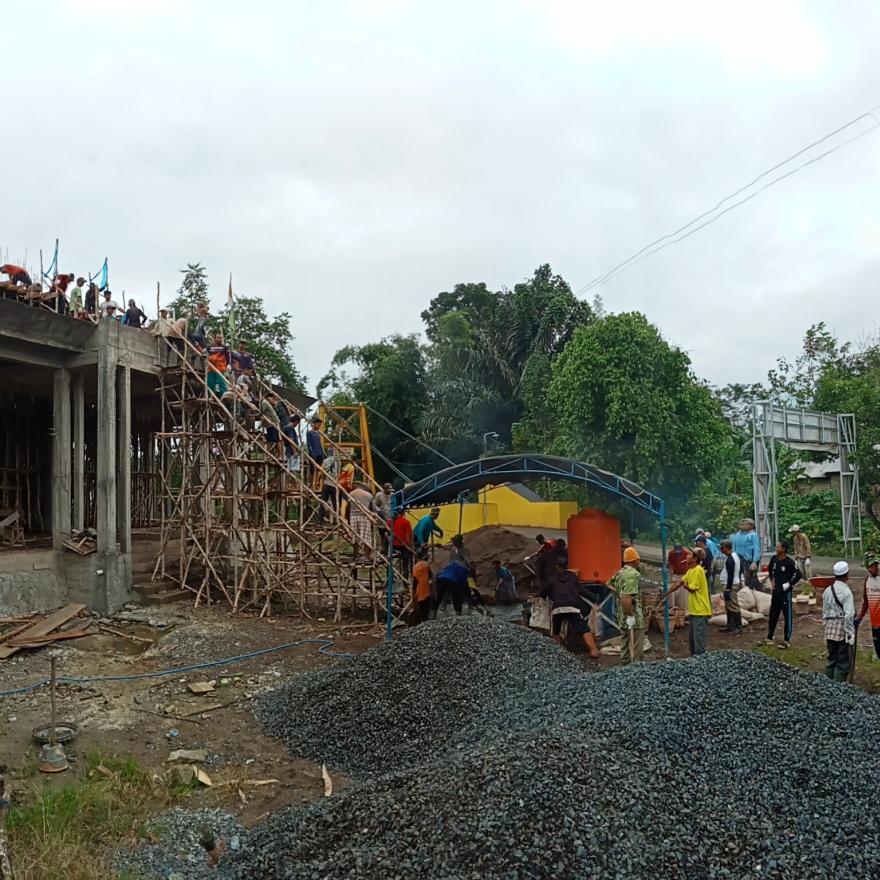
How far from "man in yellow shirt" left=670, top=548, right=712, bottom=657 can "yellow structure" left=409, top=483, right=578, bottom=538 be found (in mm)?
13297

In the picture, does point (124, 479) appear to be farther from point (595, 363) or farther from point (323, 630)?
point (595, 363)

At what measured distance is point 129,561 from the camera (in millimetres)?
14352

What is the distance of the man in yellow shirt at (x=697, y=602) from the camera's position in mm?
10148

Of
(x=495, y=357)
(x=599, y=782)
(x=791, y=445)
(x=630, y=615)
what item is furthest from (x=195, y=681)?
(x=495, y=357)

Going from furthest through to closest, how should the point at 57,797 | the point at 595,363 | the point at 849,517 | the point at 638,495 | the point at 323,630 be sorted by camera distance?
the point at 595,363
the point at 849,517
the point at 323,630
the point at 638,495
the point at 57,797

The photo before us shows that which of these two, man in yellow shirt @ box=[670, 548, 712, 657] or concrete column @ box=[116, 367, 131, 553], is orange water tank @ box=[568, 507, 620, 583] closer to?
man in yellow shirt @ box=[670, 548, 712, 657]

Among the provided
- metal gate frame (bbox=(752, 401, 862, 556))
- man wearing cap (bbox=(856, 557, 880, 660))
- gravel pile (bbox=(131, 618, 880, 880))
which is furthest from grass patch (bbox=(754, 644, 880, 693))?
metal gate frame (bbox=(752, 401, 862, 556))

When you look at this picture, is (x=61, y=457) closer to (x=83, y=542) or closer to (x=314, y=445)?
(x=83, y=542)

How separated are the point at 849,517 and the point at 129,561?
54.5ft

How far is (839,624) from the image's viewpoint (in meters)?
9.00

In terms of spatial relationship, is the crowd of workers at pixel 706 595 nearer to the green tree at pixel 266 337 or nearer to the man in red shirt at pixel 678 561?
the man in red shirt at pixel 678 561

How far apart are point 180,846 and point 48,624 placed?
7.88 metres

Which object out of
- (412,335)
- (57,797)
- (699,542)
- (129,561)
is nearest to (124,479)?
(129,561)

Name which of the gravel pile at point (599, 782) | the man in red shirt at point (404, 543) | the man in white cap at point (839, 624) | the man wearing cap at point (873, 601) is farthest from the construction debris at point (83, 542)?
the man wearing cap at point (873, 601)
